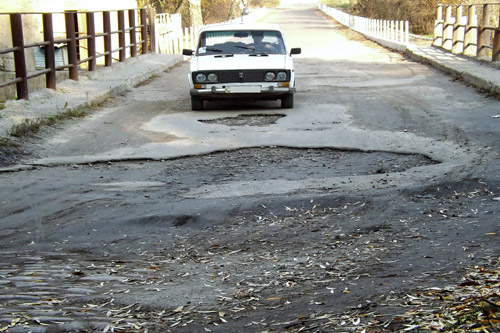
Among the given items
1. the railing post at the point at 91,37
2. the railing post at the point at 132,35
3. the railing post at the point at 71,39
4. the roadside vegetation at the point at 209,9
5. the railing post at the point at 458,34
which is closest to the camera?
the railing post at the point at 71,39

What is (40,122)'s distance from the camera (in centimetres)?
1035

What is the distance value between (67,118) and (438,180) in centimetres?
658

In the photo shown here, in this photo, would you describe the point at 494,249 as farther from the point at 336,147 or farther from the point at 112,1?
the point at 112,1

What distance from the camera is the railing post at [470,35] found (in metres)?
21.0

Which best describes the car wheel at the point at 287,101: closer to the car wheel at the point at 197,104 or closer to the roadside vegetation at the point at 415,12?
the car wheel at the point at 197,104

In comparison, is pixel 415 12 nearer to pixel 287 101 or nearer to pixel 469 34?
pixel 469 34

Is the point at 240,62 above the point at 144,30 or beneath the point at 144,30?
beneath

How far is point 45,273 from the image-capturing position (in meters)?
4.57

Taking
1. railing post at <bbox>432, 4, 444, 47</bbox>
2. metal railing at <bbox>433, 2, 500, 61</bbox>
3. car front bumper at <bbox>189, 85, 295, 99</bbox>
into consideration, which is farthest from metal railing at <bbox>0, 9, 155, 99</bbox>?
railing post at <bbox>432, 4, 444, 47</bbox>

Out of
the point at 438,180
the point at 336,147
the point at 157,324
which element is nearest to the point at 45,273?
the point at 157,324

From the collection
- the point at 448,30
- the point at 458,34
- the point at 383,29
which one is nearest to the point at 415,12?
the point at 383,29

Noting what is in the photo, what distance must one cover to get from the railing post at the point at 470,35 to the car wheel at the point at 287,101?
35.0 ft

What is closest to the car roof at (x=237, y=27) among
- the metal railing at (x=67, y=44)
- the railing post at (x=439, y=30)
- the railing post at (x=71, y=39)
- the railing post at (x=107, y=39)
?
the metal railing at (x=67, y=44)

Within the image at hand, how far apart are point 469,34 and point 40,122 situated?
15.1 meters
